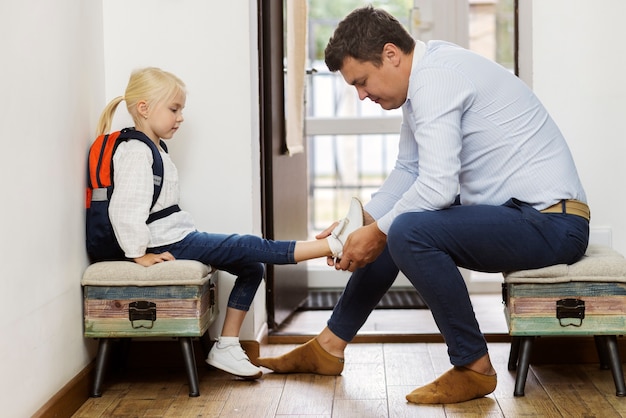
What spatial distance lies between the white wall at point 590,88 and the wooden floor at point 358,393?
514 mm

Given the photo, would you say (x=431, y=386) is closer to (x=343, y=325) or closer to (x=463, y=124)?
(x=343, y=325)

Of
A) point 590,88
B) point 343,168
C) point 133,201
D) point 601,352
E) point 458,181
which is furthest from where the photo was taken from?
point 343,168

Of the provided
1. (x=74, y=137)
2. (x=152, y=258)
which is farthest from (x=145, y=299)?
(x=74, y=137)

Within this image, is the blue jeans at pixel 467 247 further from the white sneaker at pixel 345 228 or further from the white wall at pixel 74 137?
the white wall at pixel 74 137

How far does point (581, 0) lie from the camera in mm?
2555

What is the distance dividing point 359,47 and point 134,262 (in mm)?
799

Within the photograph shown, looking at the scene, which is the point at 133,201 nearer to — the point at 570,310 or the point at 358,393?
the point at 358,393

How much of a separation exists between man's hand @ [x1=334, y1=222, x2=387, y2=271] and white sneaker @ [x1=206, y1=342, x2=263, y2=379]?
0.42m

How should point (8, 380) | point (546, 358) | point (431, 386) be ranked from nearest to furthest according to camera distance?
point (8, 380)
point (431, 386)
point (546, 358)

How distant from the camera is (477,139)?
2.09m

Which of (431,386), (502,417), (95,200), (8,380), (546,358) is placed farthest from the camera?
(546,358)

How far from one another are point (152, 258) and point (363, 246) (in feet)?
1.80

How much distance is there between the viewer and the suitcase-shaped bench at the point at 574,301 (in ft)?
6.96

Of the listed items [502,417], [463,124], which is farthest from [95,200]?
[502,417]
